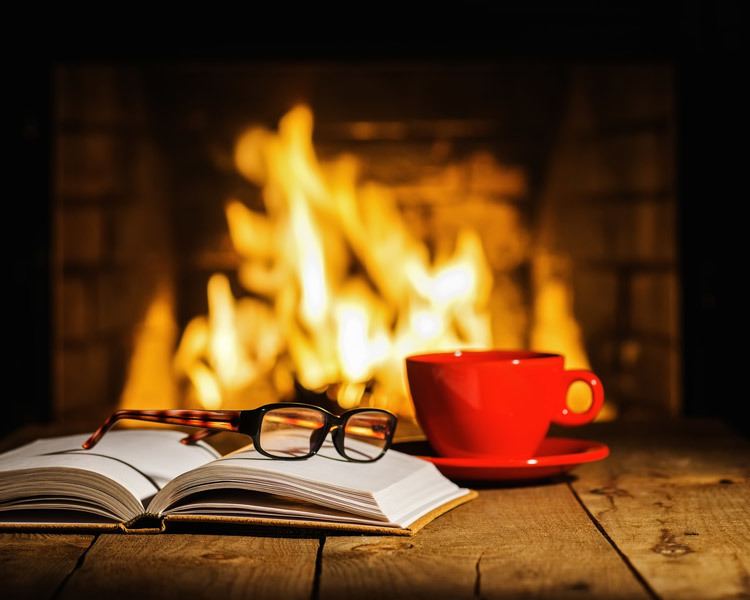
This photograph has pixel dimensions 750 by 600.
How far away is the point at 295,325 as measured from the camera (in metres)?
1.99

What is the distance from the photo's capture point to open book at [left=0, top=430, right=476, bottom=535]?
2.34ft

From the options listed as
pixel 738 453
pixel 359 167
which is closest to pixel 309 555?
pixel 738 453

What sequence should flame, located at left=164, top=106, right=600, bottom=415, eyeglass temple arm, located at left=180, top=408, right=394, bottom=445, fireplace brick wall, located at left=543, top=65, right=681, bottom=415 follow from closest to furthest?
eyeglass temple arm, located at left=180, top=408, right=394, bottom=445, fireplace brick wall, located at left=543, top=65, right=681, bottom=415, flame, located at left=164, top=106, right=600, bottom=415

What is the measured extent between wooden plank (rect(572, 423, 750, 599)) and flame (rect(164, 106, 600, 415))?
31.5 inches

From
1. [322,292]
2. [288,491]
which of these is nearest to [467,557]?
[288,491]

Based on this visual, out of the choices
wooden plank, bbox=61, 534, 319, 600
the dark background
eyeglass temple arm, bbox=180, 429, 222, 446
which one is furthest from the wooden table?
the dark background

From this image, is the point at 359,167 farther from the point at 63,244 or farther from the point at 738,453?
the point at 738,453

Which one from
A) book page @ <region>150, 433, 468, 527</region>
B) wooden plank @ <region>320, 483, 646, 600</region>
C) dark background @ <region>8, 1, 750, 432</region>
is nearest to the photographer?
wooden plank @ <region>320, 483, 646, 600</region>

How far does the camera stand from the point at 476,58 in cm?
172

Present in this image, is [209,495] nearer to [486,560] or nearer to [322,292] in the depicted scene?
[486,560]

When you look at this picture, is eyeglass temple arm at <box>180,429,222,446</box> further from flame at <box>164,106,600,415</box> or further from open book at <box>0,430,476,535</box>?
flame at <box>164,106,600,415</box>

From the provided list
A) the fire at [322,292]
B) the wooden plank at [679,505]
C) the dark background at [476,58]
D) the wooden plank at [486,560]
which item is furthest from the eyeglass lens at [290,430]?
the fire at [322,292]

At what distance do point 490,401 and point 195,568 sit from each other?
0.32 meters

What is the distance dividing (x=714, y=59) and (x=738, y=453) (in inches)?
34.9
